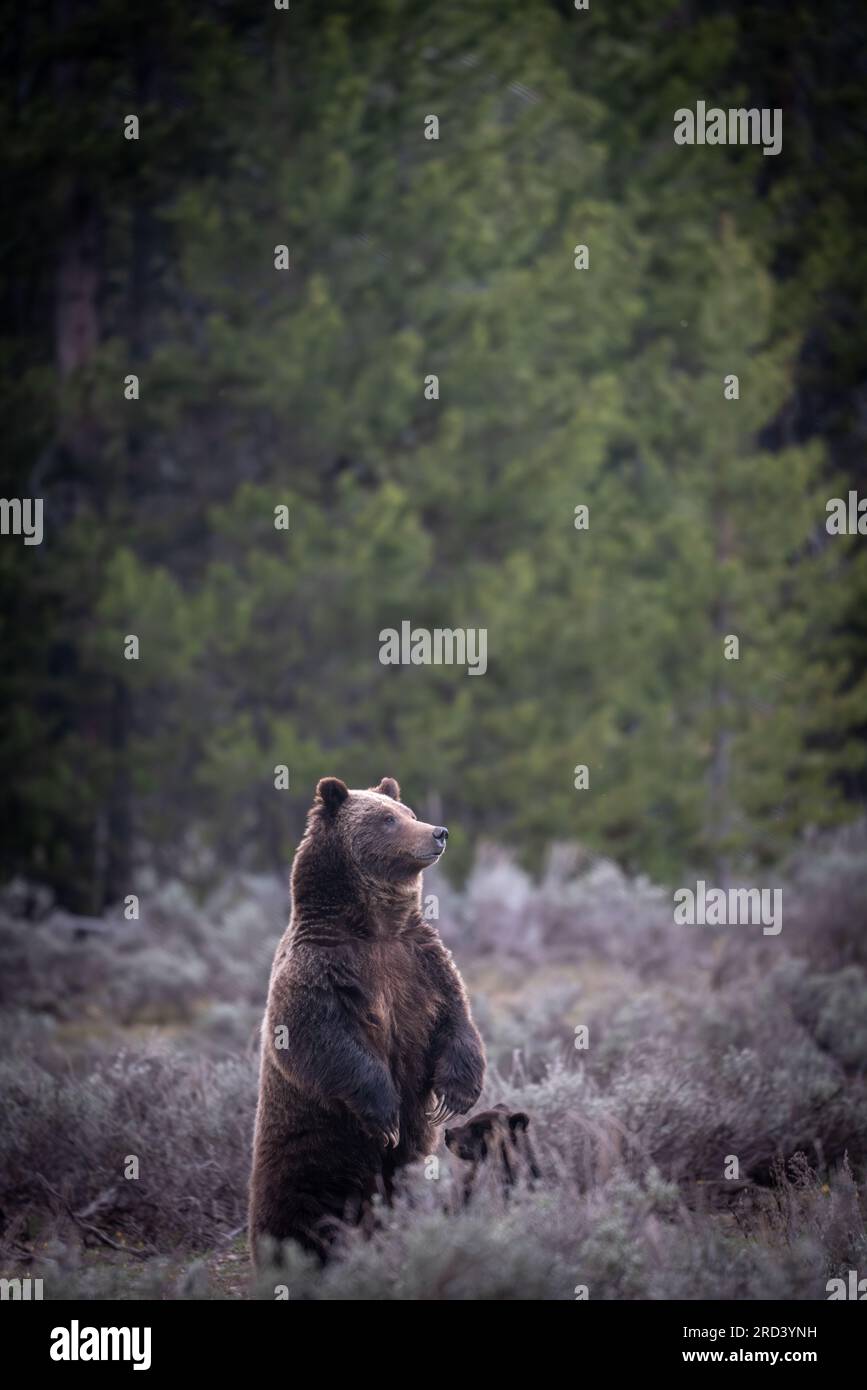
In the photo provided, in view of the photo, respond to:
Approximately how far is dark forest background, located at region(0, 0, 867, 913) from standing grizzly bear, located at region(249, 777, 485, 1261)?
7972mm

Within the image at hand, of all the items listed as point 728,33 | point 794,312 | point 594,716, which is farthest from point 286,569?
point 728,33

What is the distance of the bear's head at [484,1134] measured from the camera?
5.71 m

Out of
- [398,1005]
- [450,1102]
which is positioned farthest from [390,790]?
[450,1102]

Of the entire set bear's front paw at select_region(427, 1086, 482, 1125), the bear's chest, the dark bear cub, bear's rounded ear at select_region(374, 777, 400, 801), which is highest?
Answer: bear's rounded ear at select_region(374, 777, 400, 801)

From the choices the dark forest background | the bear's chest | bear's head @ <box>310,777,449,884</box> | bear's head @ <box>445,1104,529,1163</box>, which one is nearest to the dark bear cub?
bear's head @ <box>445,1104,529,1163</box>

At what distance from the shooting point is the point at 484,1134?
5734mm

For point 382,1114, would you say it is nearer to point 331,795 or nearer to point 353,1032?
point 353,1032

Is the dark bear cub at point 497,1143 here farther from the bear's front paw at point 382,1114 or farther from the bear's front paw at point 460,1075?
the bear's front paw at point 382,1114

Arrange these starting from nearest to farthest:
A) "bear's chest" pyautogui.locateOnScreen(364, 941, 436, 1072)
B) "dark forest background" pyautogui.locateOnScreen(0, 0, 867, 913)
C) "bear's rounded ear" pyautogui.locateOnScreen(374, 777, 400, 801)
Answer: "bear's chest" pyautogui.locateOnScreen(364, 941, 436, 1072) < "bear's rounded ear" pyautogui.locateOnScreen(374, 777, 400, 801) < "dark forest background" pyautogui.locateOnScreen(0, 0, 867, 913)

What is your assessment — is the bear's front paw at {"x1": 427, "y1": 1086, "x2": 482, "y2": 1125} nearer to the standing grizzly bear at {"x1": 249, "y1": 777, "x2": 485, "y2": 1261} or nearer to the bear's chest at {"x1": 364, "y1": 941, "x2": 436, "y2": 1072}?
the standing grizzly bear at {"x1": 249, "y1": 777, "x2": 485, "y2": 1261}

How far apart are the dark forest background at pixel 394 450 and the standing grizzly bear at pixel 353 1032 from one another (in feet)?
26.2

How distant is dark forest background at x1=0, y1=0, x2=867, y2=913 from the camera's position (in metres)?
13.8

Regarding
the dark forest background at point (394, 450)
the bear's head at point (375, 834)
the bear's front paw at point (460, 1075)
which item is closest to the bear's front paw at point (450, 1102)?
the bear's front paw at point (460, 1075)

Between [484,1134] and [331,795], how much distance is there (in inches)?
54.0
